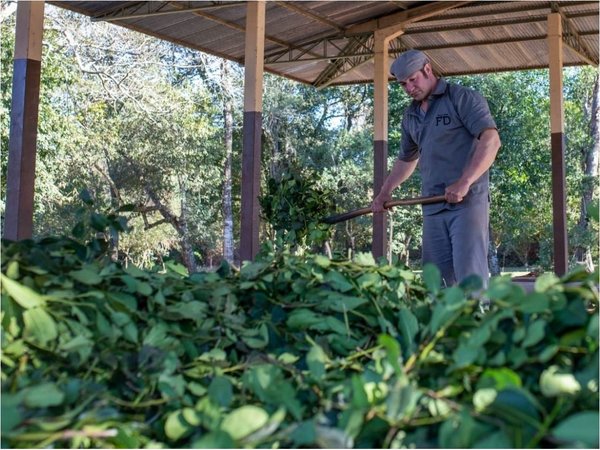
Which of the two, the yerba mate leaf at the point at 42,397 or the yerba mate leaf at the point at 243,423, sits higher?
the yerba mate leaf at the point at 42,397

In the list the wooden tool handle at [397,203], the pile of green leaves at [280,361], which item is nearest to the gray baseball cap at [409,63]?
the wooden tool handle at [397,203]

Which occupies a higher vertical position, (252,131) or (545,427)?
(252,131)

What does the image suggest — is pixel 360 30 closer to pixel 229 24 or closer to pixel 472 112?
pixel 229 24

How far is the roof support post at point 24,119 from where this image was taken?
20.3 feet

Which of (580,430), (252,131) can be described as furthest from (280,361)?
(252,131)

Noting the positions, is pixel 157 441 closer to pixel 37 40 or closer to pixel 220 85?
pixel 37 40

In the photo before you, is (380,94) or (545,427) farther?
(380,94)

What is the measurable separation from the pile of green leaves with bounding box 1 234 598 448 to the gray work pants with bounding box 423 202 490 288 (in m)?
2.08

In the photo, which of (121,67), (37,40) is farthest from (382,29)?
(121,67)

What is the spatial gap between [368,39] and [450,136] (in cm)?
754

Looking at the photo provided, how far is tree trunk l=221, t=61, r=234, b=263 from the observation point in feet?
73.1

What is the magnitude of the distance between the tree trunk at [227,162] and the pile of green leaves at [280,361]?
68.6 feet

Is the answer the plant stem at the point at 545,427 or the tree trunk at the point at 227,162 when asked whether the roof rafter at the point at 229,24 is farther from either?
the tree trunk at the point at 227,162

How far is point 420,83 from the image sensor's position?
3312mm
